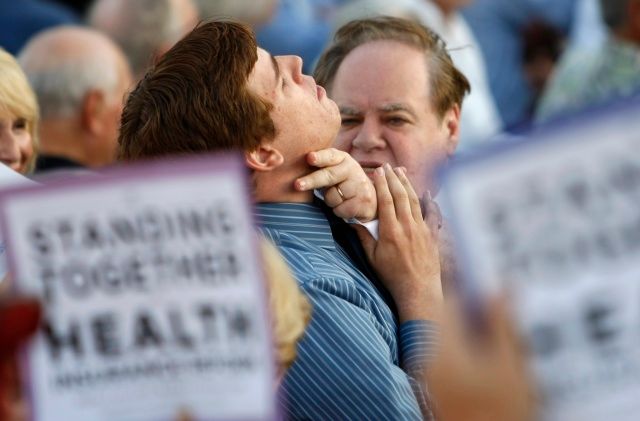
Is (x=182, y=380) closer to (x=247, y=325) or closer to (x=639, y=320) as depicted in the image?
(x=247, y=325)

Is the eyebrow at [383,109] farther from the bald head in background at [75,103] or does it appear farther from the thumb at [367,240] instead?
the bald head in background at [75,103]

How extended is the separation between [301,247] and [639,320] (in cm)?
157

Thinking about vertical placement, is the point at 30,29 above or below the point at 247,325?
below

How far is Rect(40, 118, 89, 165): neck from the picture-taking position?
529cm

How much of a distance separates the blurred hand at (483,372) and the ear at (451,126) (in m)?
2.55

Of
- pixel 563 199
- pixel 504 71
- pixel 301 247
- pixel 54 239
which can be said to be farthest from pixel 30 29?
pixel 563 199

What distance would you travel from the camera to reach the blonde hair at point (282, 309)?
2.61 metres

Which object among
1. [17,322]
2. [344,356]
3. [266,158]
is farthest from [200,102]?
[17,322]

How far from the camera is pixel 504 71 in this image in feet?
25.1

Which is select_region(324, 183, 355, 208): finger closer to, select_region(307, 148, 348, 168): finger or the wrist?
select_region(307, 148, 348, 168): finger

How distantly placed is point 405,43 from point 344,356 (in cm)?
132

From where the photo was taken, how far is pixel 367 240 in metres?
3.78

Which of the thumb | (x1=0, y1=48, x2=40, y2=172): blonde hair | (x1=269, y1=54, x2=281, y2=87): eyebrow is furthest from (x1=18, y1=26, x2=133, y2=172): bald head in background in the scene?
(x1=269, y1=54, x2=281, y2=87): eyebrow

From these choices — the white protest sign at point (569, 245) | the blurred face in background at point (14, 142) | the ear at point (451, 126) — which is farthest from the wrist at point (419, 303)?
the white protest sign at point (569, 245)
